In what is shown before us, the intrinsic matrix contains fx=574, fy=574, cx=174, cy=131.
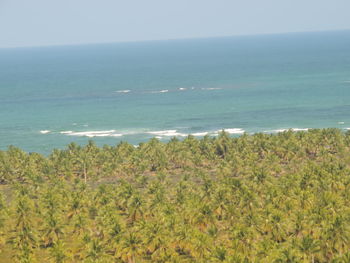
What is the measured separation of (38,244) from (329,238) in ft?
157

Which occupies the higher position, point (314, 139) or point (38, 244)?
point (314, 139)

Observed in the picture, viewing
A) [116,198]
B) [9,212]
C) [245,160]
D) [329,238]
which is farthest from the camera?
[245,160]

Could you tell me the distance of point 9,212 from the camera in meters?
108

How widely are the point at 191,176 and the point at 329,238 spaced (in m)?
66.2

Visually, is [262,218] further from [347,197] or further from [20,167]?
[20,167]

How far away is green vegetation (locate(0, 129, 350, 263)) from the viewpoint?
8381 cm

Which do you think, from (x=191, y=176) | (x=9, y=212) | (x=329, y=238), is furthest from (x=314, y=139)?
(x=9, y=212)

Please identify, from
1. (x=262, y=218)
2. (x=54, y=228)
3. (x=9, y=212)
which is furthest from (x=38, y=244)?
(x=262, y=218)

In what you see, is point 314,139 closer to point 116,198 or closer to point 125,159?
point 125,159

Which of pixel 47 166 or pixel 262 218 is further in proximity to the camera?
pixel 47 166

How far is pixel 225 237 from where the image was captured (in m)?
92.1

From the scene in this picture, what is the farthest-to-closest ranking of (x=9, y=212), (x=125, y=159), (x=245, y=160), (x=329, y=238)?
(x=125, y=159) < (x=245, y=160) < (x=9, y=212) < (x=329, y=238)

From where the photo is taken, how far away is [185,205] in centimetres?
10288

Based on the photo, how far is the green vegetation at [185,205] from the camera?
3300 inches
